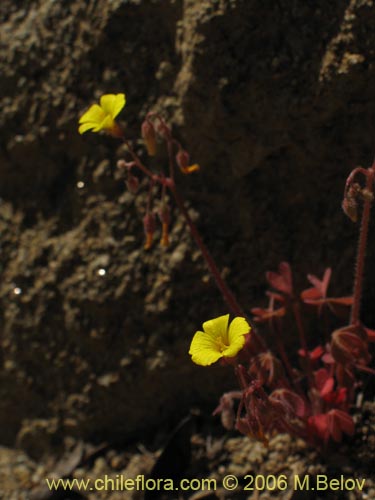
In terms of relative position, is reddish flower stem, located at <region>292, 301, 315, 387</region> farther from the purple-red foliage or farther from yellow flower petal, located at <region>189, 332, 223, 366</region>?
yellow flower petal, located at <region>189, 332, 223, 366</region>

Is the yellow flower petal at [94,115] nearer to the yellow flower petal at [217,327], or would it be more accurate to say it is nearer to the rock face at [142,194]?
the rock face at [142,194]

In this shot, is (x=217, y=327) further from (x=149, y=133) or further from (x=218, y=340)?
(x=149, y=133)

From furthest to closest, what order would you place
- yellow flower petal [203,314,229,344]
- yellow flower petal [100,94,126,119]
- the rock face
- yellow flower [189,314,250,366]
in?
1. the rock face
2. yellow flower petal [100,94,126,119]
3. yellow flower petal [203,314,229,344]
4. yellow flower [189,314,250,366]

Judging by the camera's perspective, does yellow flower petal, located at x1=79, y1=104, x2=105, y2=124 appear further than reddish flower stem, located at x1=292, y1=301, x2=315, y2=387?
No

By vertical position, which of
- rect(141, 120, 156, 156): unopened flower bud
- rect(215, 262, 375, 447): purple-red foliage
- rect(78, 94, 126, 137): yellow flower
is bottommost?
rect(215, 262, 375, 447): purple-red foliage

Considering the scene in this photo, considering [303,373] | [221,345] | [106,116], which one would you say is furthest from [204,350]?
[106,116]

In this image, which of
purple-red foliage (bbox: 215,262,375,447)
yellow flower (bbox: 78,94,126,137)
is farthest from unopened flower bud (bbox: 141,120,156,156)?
purple-red foliage (bbox: 215,262,375,447)

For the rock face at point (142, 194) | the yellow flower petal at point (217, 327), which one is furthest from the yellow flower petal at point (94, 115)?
the yellow flower petal at point (217, 327)
